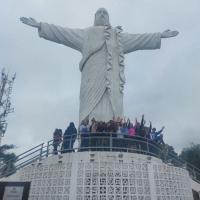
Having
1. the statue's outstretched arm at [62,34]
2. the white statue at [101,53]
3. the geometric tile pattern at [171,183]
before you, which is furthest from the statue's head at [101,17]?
the geometric tile pattern at [171,183]

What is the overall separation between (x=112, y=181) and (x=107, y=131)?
7.93ft

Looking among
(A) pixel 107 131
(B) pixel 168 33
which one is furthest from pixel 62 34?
(A) pixel 107 131

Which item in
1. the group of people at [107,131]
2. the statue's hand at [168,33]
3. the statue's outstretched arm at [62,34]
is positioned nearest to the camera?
the group of people at [107,131]

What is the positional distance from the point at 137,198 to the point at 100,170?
1.49 meters

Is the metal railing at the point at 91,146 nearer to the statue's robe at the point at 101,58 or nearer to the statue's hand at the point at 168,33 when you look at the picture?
the statue's robe at the point at 101,58

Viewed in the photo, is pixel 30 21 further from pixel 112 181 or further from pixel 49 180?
pixel 112 181

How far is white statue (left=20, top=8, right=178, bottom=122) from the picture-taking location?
15391 mm

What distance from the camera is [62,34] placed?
1759 cm

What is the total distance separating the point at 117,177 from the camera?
10164 mm

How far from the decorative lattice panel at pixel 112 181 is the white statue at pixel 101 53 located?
188 inches

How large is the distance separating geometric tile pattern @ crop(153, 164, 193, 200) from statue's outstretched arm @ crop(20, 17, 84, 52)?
9267mm

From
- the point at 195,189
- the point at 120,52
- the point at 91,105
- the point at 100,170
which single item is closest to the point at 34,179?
the point at 100,170

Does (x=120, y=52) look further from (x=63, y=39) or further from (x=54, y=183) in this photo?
(x=54, y=183)

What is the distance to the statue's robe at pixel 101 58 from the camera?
1536 centimetres
